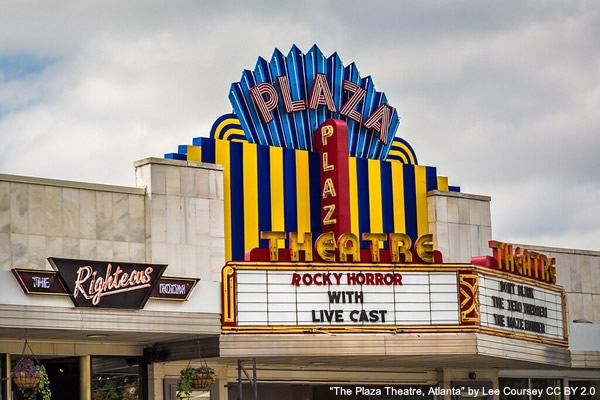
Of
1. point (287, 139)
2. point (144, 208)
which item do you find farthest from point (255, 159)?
point (144, 208)

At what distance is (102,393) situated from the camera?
25219 mm

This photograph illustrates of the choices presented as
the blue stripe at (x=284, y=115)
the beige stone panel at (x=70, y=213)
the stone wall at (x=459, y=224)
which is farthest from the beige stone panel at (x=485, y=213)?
the beige stone panel at (x=70, y=213)

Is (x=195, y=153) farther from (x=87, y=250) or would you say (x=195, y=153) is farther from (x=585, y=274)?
(x=585, y=274)

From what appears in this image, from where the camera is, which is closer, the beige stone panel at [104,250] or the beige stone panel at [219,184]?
the beige stone panel at [104,250]

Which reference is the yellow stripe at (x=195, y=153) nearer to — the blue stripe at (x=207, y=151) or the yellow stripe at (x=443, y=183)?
the blue stripe at (x=207, y=151)

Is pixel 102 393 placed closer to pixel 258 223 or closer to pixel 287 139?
pixel 258 223

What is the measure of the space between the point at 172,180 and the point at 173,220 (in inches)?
37.8

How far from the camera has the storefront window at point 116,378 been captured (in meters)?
25.2

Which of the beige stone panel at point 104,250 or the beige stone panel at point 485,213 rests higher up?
the beige stone panel at point 485,213

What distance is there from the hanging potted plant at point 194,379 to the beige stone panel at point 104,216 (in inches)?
145

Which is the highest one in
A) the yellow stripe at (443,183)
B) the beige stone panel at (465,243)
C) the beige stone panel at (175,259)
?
the yellow stripe at (443,183)

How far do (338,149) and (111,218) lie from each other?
6588 millimetres

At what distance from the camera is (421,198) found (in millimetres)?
31109

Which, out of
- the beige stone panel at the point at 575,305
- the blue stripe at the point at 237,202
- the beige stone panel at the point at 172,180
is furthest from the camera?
the beige stone panel at the point at 575,305
